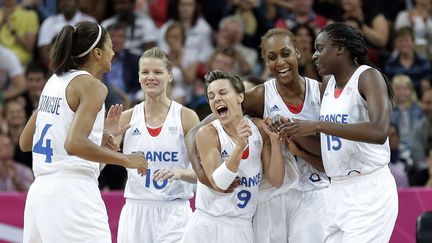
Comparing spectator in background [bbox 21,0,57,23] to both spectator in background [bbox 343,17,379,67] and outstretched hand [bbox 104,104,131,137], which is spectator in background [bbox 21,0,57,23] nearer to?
spectator in background [bbox 343,17,379,67]

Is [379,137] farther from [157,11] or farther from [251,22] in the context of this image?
[157,11]

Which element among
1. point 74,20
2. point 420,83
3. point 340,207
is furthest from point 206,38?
point 340,207

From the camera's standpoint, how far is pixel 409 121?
1115 centimetres

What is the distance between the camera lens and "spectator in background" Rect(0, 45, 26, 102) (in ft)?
38.8

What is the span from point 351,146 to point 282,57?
968mm

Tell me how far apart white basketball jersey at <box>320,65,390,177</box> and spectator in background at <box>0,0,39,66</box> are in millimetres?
6637

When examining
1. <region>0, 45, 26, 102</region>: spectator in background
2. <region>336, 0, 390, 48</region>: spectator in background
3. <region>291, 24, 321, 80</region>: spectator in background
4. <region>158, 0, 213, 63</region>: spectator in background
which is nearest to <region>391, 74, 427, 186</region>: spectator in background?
<region>336, 0, 390, 48</region>: spectator in background

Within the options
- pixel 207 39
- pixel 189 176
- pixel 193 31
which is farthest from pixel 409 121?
pixel 189 176

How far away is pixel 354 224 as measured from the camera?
6395mm

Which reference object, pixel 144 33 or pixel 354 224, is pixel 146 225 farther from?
pixel 144 33

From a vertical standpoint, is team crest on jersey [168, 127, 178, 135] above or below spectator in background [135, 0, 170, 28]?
below

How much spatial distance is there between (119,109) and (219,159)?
82 cm

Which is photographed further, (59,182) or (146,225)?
(146,225)

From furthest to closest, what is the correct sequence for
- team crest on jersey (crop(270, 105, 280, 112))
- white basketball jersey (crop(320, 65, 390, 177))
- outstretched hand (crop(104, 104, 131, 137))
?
team crest on jersey (crop(270, 105, 280, 112)), outstretched hand (crop(104, 104, 131, 137)), white basketball jersey (crop(320, 65, 390, 177))
